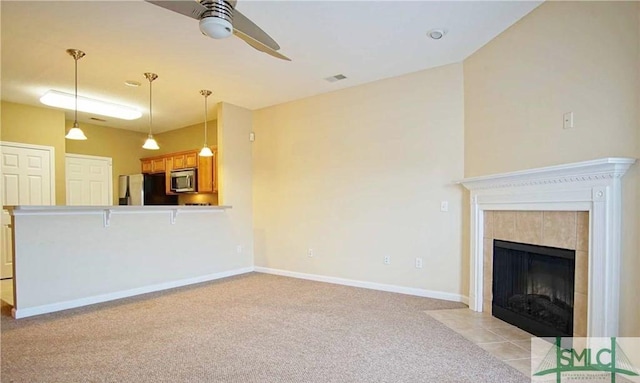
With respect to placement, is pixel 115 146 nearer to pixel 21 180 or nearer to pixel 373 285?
pixel 21 180

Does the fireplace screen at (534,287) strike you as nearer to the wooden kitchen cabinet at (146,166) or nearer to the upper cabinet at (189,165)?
the upper cabinet at (189,165)

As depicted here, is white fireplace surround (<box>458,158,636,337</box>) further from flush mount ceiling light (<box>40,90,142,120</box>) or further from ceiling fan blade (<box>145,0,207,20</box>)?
flush mount ceiling light (<box>40,90,142,120</box>)

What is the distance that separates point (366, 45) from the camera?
11.4 ft

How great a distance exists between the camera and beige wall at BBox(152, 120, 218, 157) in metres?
6.64

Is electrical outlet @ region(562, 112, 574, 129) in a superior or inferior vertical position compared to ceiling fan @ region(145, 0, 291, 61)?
inferior

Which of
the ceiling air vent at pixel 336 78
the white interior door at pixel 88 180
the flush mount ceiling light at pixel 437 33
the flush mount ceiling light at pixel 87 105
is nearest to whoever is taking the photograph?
the flush mount ceiling light at pixel 437 33

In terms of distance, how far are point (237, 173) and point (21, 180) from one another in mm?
3249

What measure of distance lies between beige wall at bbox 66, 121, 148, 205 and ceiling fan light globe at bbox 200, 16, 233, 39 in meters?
5.68

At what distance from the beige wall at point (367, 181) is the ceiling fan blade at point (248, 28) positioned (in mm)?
2279

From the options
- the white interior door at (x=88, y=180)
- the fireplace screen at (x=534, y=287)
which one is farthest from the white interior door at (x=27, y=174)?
the fireplace screen at (x=534, y=287)

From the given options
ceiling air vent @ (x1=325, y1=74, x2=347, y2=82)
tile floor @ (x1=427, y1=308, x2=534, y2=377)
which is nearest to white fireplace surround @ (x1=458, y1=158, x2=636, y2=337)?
tile floor @ (x1=427, y1=308, x2=534, y2=377)

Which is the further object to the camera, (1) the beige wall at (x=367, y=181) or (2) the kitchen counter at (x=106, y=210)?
(1) the beige wall at (x=367, y=181)

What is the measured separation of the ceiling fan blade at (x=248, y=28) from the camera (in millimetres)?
2166

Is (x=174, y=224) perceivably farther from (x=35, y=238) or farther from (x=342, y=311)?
(x=342, y=311)
